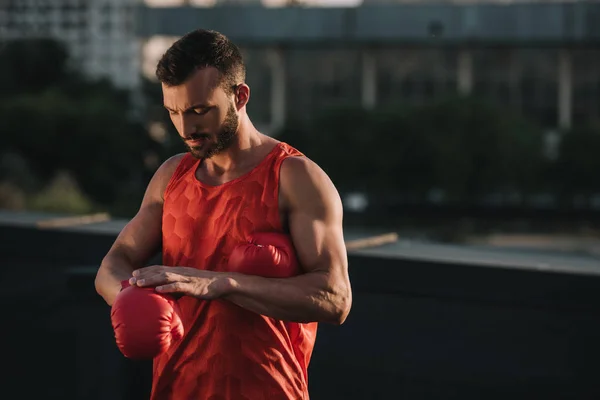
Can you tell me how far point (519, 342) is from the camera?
14.7 ft

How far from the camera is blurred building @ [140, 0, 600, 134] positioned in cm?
5734

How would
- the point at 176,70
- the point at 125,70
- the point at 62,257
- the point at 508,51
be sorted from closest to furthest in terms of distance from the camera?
1. the point at 176,70
2. the point at 62,257
3. the point at 508,51
4. the point at 125,70

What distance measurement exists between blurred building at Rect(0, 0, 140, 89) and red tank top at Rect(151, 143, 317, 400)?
10693 centimetres

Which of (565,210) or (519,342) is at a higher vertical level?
(519,342)

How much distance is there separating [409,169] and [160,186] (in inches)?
1643

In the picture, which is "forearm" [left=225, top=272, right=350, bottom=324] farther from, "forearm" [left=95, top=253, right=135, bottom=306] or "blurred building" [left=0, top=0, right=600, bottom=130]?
"blurred building" [left=0, top=0, right=600, bottom=130]

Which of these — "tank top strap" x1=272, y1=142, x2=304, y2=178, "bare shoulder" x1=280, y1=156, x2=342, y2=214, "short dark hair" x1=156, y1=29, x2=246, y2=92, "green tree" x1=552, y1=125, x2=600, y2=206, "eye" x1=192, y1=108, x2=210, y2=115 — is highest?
"short dark hair" x1=156, y1=29, x2=246, y2=92

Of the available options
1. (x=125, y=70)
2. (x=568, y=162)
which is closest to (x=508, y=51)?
(x=568, y=162)

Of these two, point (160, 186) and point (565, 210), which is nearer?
point (160, 186)

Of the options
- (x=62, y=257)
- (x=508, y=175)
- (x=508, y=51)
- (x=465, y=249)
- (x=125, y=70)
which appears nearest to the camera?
(x=465, y=249)

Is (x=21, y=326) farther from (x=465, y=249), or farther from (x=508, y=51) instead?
(x=508, y=51)

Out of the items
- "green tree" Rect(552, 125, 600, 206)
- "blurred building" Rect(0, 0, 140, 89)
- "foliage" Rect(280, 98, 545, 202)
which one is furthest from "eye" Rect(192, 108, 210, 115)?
"blurred building" Rect(0, 0, 140, 89)

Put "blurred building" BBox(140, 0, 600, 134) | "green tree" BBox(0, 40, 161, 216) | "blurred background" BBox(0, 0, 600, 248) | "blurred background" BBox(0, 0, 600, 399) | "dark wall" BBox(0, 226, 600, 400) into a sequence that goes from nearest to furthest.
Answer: "dark wall" BBox(0, 226, 600, 400) → "blurred background" BBox(0, 0, 600, 399) → "green tree" BBox(0, 40, 161, 216) → "blurred background" BBox(0, 0, 600, 248) → "blurred building" BBox(140, 0, 600, 134)

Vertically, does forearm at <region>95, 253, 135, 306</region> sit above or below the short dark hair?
below
